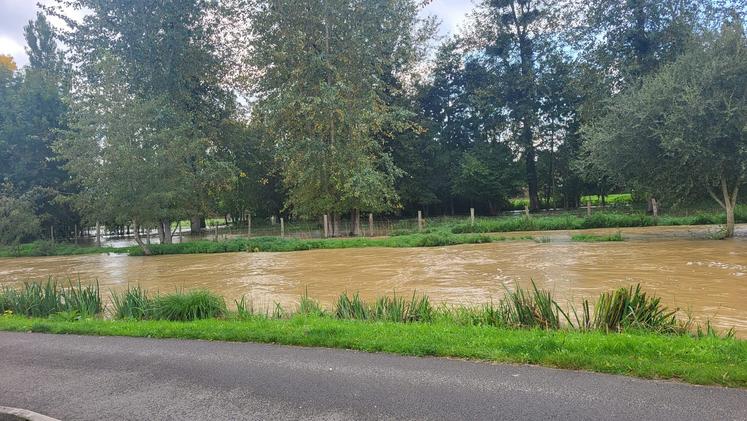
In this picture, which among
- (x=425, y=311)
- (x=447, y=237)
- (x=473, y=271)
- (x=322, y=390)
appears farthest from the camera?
(x=447, y=237)

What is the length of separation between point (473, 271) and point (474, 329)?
9134 mm

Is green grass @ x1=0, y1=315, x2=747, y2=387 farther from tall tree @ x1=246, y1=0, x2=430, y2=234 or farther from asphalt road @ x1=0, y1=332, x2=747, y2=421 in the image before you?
tall tree @ x1=246, y1=0, x2=430, y2=234

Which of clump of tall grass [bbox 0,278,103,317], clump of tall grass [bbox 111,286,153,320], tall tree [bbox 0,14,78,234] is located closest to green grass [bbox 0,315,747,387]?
clump of tall grass [bbox 111,286,153,320]

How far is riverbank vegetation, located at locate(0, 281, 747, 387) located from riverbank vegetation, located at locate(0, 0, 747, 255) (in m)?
14.4

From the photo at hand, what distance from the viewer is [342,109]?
28547 millimetres

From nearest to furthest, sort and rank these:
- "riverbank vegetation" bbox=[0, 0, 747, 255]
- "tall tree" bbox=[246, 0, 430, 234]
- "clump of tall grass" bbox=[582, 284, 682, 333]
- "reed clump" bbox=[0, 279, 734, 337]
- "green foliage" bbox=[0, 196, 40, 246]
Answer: "clump of tall grass" bbox=[582, 284, 682, 333], "reed clump" bbox=[0, 279, 734, 337], "riverbank vegetation" bbox=[0, 0, 747, 255], "tall tree" bbox=[246, 0, 430, 234], "green foliage" bbox=[0, 196, 40, 246]

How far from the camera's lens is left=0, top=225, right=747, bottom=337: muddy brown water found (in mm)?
11375

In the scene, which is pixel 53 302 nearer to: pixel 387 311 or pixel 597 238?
pixel 387 311

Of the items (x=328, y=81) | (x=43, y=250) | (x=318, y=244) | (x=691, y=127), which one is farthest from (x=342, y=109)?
(x=43, y=250)

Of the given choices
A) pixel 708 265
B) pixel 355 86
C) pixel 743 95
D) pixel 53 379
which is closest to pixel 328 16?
pixel 355 86

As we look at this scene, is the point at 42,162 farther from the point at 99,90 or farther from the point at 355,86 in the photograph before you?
the point at 355,86

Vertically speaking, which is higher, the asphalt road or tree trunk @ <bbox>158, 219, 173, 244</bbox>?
tree trunk @ <bbox>158, 219, 173, 244</bbox>

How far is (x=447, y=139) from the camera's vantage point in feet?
154

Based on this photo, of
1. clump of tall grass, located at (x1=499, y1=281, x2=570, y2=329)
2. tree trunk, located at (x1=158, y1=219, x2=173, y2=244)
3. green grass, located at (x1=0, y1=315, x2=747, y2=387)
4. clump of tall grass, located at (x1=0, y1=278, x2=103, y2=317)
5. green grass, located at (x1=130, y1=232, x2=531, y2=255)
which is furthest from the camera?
tree trunk, located at (x1=158, y1=219, x2=173, y2=244)
